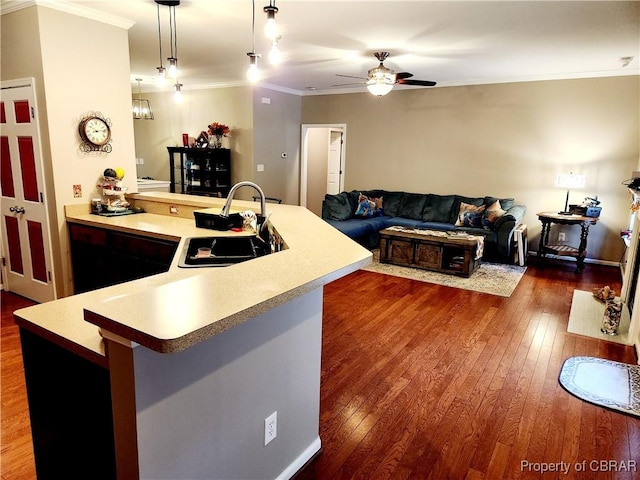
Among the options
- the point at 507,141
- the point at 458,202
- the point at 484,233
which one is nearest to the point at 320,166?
the point at 458,202

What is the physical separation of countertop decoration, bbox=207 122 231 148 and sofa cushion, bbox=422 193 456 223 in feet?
12.1

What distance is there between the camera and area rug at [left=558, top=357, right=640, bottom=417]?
2.49m

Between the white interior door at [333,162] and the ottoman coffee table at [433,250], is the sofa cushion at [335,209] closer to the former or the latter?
the ottoman coffee table at [433,250]

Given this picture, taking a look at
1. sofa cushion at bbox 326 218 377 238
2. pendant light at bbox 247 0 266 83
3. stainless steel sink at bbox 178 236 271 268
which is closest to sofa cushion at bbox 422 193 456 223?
sofa cushion at bbox 326 218 377 238

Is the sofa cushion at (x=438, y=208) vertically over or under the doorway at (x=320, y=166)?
under

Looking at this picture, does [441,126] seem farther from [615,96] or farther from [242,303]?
[242,303]

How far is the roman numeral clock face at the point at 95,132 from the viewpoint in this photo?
11.8ft

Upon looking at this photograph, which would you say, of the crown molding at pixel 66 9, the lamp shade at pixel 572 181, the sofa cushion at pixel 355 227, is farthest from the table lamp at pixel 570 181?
the crown molding at pixel 66 9

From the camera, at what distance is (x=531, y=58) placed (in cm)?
481

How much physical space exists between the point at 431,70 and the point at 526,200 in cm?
240

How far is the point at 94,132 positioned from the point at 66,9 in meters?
0.98

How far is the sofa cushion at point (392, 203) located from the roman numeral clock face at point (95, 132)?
179 inches

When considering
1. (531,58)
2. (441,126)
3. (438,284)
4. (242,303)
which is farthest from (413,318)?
(441,126)

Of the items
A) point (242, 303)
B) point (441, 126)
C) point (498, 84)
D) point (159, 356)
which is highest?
point (498, 84)
